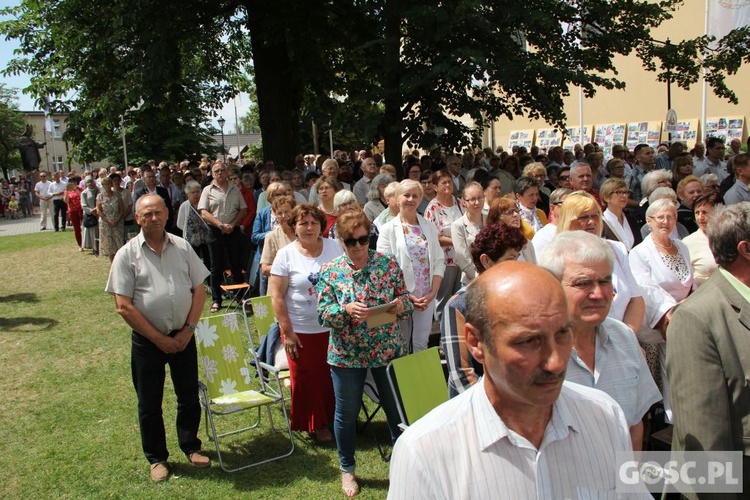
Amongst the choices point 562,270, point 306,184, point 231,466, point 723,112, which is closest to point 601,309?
point 562,270

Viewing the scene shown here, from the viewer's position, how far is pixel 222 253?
32.3ft

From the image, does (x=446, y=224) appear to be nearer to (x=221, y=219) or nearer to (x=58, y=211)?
(x=221, y=219)

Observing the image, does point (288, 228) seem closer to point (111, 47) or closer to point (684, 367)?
point (684, 367)

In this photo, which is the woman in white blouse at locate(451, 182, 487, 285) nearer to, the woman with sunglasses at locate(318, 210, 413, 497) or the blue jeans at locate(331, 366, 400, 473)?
the woman with sunglasses at locate(318, 210, 413, 497)

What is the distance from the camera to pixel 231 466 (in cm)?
485

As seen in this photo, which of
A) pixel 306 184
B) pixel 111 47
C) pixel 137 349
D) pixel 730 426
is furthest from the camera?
pixel 111 47

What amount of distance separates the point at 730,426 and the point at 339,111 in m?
9.06

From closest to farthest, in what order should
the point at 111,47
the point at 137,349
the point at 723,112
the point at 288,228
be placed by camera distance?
the point at 137,349
the point at 288,228
the point at 111,47
the point at 723,112

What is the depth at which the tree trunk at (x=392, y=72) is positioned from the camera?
433 inches

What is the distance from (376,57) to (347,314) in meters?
8.22

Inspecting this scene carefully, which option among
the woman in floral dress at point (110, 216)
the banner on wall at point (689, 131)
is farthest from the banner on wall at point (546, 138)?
the woman in floral dress at point (110, 216)

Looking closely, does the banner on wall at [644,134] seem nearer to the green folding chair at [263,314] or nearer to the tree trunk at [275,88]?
the tree trunk at [275,88]

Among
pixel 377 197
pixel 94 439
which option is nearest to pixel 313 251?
pixel 94 439

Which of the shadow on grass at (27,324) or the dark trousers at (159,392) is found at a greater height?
the dark trousers at (159,392)
